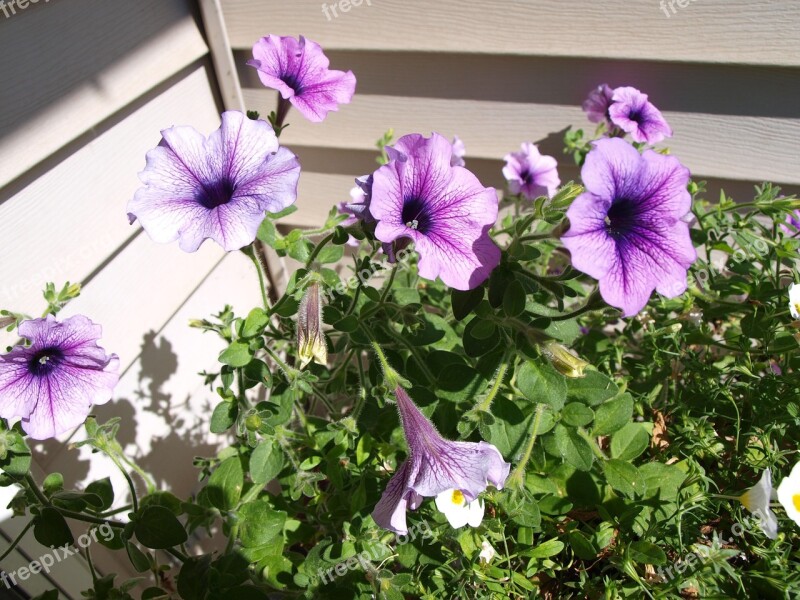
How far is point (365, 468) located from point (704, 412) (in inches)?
29.1

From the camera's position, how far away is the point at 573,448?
1039 mm

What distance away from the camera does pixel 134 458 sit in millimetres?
1574

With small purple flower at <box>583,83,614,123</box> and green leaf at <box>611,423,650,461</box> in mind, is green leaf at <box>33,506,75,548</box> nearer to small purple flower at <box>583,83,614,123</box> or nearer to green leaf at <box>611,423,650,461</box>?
green leaf at <box>611,423,650,461</box>

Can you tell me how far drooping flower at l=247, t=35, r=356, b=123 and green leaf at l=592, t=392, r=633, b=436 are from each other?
0.78m

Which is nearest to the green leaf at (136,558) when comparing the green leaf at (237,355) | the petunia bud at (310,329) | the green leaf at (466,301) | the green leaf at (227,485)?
the green leaf at (227,485)

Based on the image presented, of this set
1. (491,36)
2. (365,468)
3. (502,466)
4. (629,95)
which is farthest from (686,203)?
(491,36)

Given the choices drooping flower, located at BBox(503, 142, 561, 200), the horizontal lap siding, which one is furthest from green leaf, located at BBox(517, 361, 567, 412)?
the horizontal lap siding

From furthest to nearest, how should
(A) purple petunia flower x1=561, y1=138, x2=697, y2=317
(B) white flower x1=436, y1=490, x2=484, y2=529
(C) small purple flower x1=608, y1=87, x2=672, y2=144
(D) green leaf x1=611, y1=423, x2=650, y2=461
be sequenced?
1. (C) small purple flower x1=608, y1=87, x2=672, y2=144
2. (D) green leaf x1=611, y1=423, x2=650, y2=461
3. (B) white flower x1=436, y1=490, x2=484, y2=529
4. (A) purple petunia flower x1=561, y1=138, x2=697, y2=317

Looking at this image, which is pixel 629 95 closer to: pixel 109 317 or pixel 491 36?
pixel 491 36

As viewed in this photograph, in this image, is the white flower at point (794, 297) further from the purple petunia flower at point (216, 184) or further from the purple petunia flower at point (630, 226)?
the purple petunia flower at point (216, 184)

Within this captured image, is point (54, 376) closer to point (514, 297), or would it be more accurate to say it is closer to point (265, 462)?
point (265, 462)

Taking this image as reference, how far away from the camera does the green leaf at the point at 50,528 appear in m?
0.97

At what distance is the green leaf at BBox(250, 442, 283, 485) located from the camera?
1052 mm

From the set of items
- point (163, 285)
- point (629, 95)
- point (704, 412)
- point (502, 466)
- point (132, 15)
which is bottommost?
point (502, 466)
